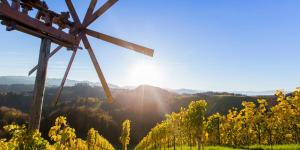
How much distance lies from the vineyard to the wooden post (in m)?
28.7

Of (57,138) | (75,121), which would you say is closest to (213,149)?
(57,138)

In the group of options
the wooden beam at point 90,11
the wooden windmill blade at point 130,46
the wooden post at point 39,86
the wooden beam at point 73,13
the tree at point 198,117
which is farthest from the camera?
the tree at point 198,117

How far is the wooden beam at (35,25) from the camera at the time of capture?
5967 millimetres

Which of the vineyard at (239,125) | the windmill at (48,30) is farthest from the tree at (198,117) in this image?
the windmill at (48,30)

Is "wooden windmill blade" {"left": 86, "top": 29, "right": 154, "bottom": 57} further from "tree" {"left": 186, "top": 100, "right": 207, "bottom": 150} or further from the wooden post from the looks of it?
"tree" {"left": 186, "top": 100, "right": 207, "bottom": 150}

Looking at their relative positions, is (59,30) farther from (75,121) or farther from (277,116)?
(75,121)

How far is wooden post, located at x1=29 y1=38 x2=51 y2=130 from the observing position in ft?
24.0

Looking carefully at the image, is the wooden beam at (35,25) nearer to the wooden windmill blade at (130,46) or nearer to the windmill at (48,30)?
the windmill at (48,30)

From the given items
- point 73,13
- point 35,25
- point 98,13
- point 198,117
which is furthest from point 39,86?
point 198,117

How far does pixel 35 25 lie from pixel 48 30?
17.8 inches

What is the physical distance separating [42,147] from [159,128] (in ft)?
170

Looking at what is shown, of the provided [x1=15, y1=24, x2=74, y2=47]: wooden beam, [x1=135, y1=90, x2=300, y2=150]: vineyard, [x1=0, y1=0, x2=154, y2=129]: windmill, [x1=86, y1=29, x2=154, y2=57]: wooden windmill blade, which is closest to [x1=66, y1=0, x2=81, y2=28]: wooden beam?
[x1=0, y1=0, x2=154, y2=129]: windmill

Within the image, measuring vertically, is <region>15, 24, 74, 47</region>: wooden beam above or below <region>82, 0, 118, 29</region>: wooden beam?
below

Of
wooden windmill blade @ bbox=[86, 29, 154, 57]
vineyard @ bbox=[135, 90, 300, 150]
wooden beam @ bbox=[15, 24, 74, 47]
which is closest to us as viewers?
wooden beam @ bbox=[15, 24, 74, 47]
